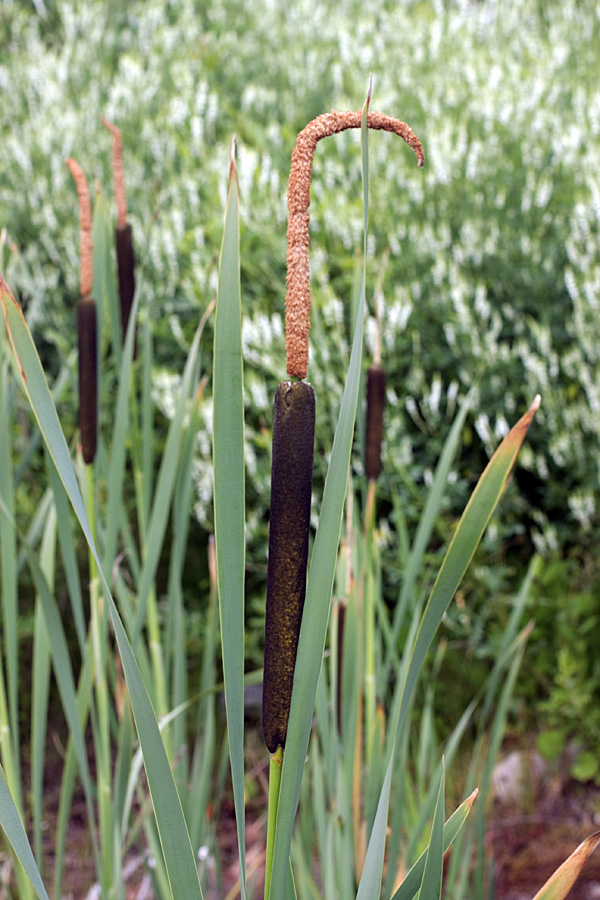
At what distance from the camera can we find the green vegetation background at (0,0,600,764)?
7.25 ft

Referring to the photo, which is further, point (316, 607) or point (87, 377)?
point (87, 377)

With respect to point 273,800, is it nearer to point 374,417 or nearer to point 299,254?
point 299,254

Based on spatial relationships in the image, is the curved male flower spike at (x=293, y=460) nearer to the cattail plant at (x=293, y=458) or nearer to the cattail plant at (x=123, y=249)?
the cattail plant at (x=293, y=458)

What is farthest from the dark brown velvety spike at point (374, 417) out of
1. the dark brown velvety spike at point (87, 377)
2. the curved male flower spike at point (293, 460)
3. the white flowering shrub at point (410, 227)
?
the white flowering shrub at point (410, 227)

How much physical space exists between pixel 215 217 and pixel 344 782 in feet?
6.97

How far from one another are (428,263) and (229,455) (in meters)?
2.17

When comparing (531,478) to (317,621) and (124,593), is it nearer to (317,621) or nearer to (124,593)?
(124,593)

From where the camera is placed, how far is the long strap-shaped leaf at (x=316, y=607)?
429mm

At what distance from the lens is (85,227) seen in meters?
0.78

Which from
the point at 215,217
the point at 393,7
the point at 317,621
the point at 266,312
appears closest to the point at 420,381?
the point at 266,312

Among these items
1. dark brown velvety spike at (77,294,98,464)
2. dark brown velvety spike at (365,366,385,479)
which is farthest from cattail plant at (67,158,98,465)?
dark brown velvety spike at (365,366,385,479)

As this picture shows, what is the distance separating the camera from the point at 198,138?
2.95 m

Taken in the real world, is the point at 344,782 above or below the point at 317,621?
below

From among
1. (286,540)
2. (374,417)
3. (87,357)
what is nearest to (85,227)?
(87,357)
